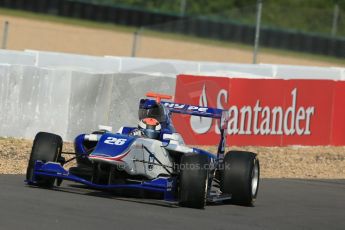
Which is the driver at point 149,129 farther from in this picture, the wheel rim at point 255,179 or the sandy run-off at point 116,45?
the sandy run-off at point 116,45

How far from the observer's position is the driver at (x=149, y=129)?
11.4m

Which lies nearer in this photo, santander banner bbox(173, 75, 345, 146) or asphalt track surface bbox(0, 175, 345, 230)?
asphalt track surface bbox(0, 175, 345, 230)

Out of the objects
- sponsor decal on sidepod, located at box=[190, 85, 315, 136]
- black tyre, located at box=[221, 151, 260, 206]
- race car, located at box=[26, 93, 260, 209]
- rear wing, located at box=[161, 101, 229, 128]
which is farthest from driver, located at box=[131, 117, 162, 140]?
sponsor decal on sidepod, located at box=[190, 85, 315, 136]

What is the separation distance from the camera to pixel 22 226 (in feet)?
27.0

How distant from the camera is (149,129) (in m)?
11.5

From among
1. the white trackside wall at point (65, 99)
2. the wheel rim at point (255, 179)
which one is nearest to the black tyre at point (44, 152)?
the wheel rim at point (255, 179)

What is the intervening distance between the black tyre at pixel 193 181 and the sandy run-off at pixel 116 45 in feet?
63.3

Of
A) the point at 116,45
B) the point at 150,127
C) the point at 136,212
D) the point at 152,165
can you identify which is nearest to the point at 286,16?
the point at 116,45

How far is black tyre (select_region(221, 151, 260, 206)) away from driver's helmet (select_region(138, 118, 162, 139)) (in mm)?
804

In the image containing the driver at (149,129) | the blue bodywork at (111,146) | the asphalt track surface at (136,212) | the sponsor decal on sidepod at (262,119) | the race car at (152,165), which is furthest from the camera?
the sponsor decal on sidepod at (262,119)

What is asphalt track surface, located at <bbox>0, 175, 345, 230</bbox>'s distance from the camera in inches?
347

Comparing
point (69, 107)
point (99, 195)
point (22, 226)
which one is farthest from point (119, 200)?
point (69, 107)

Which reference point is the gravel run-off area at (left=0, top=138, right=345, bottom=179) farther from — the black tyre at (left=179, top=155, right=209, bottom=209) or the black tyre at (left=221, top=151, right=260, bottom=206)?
the black tyre at (left=179, top=155, right=209, bottom=209)

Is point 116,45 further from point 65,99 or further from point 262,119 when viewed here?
point 65,99
